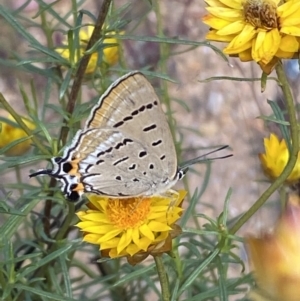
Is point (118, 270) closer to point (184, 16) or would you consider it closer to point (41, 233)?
point (41, 233)

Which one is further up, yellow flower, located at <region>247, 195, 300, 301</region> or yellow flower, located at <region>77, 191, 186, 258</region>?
yellow flower, located at <region>247, 195, 300, 301</region>

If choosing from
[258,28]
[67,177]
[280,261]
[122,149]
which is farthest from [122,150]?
[280,261]

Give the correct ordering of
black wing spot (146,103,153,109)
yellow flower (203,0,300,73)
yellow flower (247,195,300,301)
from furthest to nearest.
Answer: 1. black wing spot (146,103,153,109)
2. yellow flower (203,0,300,73)
3. yellow flower (247,195,300,301)

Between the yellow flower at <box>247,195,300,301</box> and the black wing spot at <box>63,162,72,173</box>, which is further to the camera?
the black wing spot at <box>63,162,72,173</box>

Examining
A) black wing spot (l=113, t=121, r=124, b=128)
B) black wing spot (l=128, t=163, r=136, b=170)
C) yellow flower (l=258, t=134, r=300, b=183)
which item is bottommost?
yellow flower (l=258, t=134, r=300, b=183)

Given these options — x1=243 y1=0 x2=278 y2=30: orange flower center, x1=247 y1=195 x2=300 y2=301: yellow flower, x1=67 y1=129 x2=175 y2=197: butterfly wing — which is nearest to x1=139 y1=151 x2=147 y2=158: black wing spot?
x1=67 y1=129 x2=175 y2=197: butterfly wing

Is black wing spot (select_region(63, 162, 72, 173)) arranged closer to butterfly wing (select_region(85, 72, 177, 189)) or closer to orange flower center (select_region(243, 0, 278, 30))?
butterfly wing (select_region(85, 72, 177, 189))

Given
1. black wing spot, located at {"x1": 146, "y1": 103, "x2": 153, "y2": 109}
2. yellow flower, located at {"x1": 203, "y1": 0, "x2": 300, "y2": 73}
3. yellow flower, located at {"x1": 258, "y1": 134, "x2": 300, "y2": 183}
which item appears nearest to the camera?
yellow flower, located at {"x1": 203, "y1": 0, "x2": 300, "y2": 73}

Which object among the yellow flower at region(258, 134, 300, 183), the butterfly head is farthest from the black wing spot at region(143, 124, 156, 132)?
the yellow flower at region(258, 134, 300, 183)
